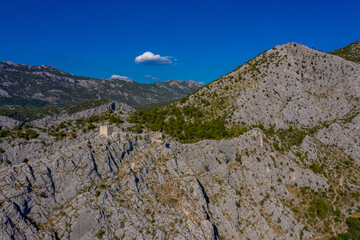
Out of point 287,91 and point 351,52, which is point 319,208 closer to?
point 287,91

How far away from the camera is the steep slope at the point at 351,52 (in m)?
103

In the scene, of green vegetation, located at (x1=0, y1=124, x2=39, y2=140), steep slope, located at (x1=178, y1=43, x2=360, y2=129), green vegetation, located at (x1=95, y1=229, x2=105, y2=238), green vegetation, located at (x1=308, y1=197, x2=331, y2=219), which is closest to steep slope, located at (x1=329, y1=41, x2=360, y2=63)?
steep slope, located at (x1=178, y1=43, x2=360, y2=129)

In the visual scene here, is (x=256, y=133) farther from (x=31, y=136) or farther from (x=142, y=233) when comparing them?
(x=31, y=136)

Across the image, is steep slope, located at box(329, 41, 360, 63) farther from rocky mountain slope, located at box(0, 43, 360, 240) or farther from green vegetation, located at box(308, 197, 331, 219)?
green vegetation, located at box(308, 197, 331, 219)

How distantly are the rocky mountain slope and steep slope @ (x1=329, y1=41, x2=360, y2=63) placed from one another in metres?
21.0

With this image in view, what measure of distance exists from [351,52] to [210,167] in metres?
113

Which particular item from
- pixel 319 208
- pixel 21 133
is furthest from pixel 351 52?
pixel 21 133

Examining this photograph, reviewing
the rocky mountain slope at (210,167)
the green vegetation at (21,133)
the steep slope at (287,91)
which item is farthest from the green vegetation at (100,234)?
the steep slope at (287,91)

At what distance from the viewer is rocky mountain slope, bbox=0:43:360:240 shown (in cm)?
4062

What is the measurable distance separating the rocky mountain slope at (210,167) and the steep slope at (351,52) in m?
21.0

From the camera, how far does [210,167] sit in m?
55.7

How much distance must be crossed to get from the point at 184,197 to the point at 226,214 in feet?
36.9

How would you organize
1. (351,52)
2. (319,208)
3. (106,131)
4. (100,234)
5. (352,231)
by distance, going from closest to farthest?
(100,234) → (352,231) → (106,131) → (319,208) → (351,52)

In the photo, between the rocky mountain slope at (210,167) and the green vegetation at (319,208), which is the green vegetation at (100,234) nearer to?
the rocky mountain slope at (210,167)
